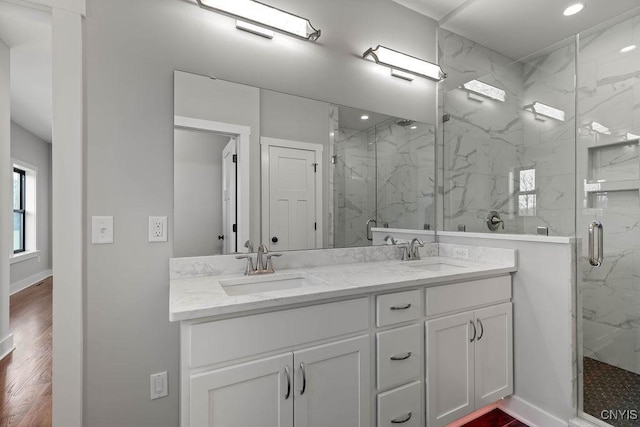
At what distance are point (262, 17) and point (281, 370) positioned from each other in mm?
1728

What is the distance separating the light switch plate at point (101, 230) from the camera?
137cm

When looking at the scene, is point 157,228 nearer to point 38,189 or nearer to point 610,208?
point 610,208

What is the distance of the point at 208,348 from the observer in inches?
42.3

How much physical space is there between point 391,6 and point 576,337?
8.05 ft

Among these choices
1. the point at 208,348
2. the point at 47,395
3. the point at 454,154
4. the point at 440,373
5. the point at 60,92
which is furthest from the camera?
the point at 454,154

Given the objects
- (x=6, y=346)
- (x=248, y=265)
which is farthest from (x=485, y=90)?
(x=6, y=346)

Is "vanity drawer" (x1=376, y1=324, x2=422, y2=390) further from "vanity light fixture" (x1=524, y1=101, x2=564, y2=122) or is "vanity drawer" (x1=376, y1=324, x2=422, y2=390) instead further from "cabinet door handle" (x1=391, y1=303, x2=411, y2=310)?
"vanity light fixture" (x1=524, y1=101, x2=564, y2=122)

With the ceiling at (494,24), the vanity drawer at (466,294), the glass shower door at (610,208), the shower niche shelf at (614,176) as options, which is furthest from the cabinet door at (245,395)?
the shower niche shelf at (614,176)

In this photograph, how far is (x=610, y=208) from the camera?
1.91m

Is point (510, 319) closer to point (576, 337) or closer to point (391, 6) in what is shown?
point (576, 337)

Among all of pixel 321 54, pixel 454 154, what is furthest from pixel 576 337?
pixel 321 54

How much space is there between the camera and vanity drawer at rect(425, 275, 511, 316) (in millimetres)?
1605

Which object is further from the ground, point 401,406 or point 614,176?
point 614,176

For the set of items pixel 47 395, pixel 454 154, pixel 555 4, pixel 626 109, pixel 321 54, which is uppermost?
pixel 555 4
